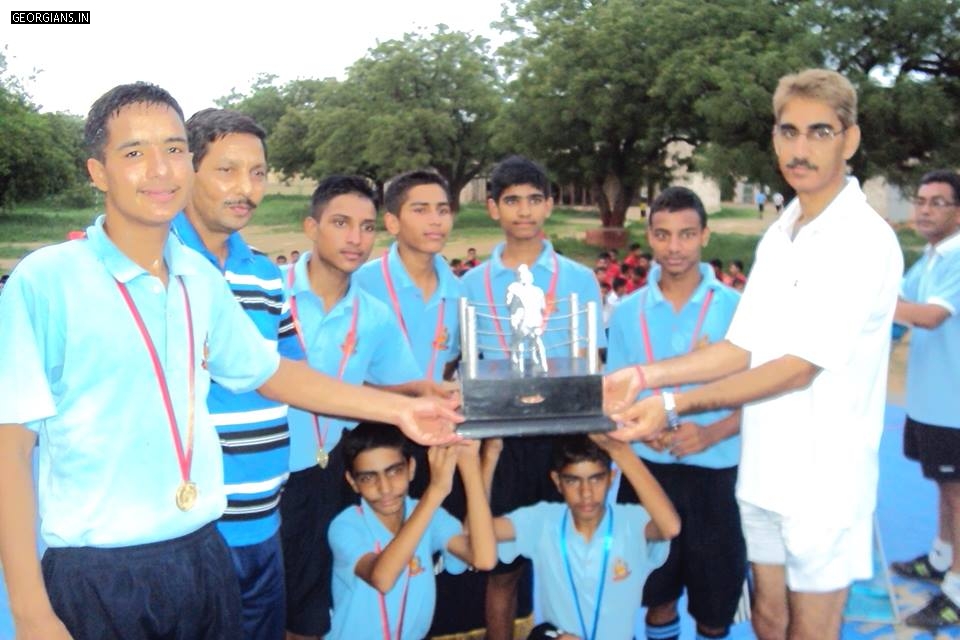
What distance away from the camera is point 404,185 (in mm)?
3730

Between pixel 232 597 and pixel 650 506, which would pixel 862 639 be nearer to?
pixel 650 506

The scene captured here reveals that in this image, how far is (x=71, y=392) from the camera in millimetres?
1658

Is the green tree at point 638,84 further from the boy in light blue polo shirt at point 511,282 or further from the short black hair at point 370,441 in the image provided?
the short black hair at point 370,441

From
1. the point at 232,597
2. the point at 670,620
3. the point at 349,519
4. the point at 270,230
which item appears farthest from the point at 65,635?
the point at 270,230

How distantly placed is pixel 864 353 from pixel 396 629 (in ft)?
5.80

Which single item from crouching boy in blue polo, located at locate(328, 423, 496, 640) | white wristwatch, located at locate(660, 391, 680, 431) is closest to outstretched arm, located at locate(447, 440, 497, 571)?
crouching boy in blue polo, located at locate(328, 423, 496, 640)

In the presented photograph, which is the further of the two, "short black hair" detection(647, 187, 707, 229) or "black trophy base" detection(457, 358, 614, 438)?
"short black hair" detection(647, 187, 707, 229)

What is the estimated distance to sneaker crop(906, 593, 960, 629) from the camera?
389 cm

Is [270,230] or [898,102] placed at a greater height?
[898,102]

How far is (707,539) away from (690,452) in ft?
1.29

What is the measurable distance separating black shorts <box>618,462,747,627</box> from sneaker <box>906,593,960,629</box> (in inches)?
46.7

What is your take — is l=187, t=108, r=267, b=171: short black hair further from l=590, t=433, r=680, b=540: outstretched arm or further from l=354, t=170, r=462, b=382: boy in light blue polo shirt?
l=590, t=433, r=680, b=540: outstretched arm

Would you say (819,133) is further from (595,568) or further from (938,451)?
(938,451)

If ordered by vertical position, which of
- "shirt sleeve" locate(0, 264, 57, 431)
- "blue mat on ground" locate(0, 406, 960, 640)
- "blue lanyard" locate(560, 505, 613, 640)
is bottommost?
"blue mat on ground" locate(0, 406, 960, 640)
